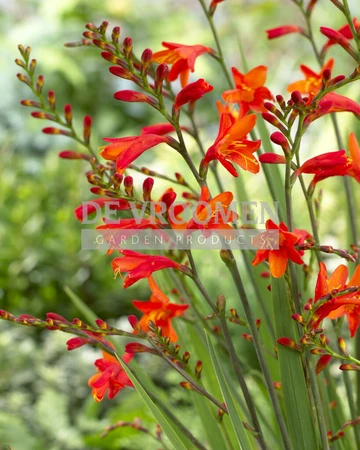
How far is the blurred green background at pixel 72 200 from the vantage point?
1.48m

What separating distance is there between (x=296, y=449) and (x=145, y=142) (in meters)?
0.30

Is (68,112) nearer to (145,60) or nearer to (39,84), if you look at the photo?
(39,84)

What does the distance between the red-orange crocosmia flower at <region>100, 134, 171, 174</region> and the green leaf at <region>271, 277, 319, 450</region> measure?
0.51 ft

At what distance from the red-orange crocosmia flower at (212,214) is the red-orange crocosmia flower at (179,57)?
0.14 m

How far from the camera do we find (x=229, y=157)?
0.51 metres

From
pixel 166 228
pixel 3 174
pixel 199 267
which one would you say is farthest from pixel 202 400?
pixel 3 174

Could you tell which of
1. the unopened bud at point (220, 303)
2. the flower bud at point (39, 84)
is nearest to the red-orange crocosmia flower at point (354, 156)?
the unopened bud at point (220, 303)

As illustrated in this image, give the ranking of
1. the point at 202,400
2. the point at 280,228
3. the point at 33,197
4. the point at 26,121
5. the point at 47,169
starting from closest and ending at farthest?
1. the point at 280,228
2. the point at 202,400
3. the point at 33,197
4. the point at 47,169
5. the point at 26,121

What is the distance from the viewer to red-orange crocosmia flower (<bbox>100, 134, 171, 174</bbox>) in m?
0.48

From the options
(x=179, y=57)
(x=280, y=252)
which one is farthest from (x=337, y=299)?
(x=179, y=57)

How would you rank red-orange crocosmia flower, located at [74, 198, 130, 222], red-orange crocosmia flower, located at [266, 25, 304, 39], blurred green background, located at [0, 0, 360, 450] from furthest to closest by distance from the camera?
blurred green background, located at [0, 0, 360, 450] < red-orange crocosmia flower, located at [266, 25, 304, 39] < red-orange crocosmia flower, located at [74, 198, 130, 222]

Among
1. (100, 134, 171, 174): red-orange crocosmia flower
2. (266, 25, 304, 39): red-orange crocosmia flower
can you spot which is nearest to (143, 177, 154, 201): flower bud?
(100, 134, 171, 174): red-orange crocosmia flower

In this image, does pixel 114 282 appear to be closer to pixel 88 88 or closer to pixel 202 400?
pixel 202 400

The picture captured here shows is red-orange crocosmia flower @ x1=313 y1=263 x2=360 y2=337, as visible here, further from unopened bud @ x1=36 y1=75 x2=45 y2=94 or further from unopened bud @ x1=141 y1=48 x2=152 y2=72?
unopened bud @ x1=36 y1=75 x2=45 y2=94
